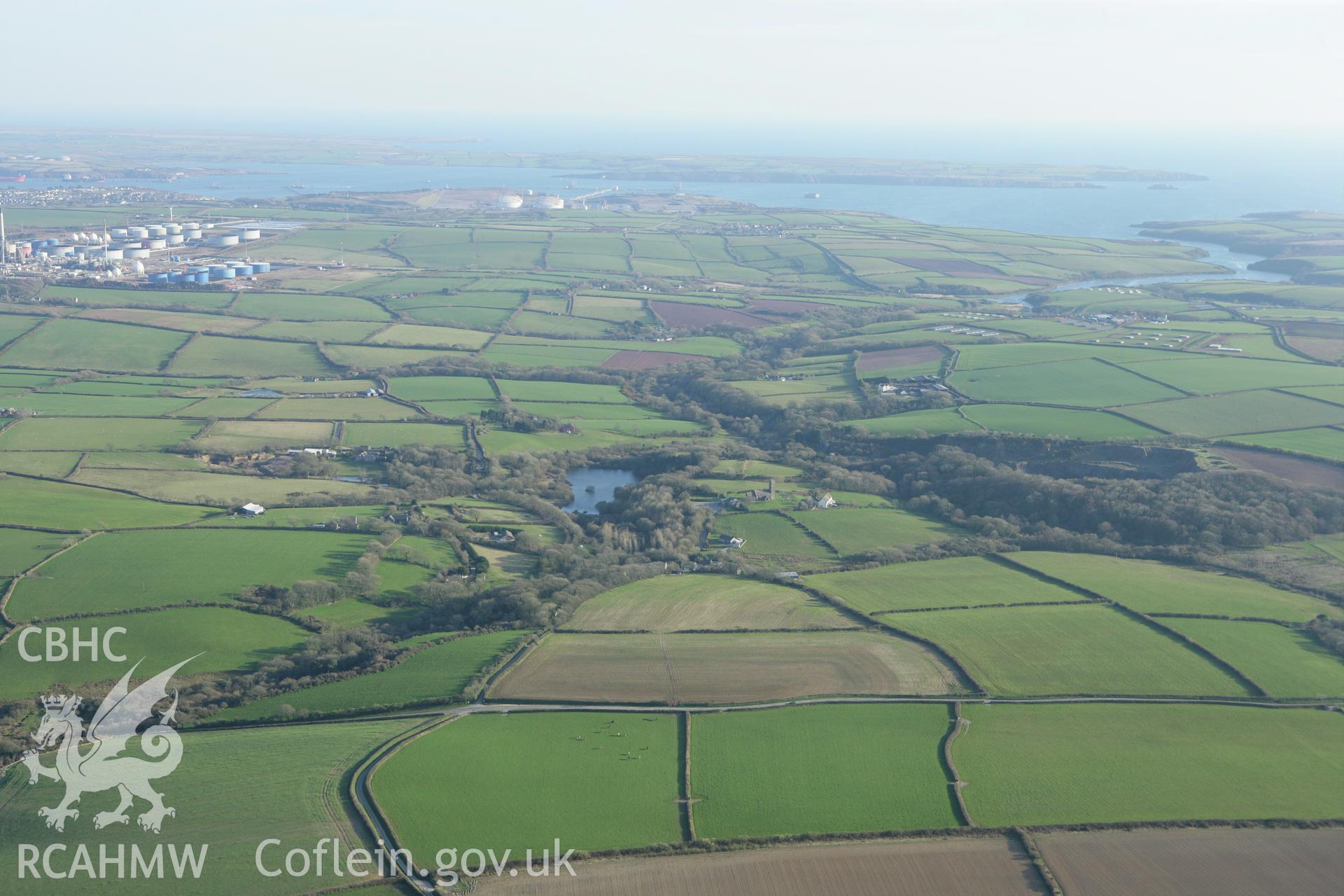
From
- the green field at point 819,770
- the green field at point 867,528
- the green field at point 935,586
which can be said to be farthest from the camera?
the green field at point 867,528

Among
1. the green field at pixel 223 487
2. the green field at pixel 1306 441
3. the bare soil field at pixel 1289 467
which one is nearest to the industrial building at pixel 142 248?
the green field at pixel 223 487

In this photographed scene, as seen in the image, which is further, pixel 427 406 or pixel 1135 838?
pixel 427 406

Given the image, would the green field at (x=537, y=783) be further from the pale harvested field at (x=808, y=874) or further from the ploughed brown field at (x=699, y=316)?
the ploughed brown field at (x=699, y=316)

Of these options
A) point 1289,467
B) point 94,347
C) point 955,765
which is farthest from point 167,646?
point 94,347

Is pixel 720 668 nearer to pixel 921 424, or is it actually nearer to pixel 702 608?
pixel 702 608

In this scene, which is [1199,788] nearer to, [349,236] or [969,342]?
→ [969,342]

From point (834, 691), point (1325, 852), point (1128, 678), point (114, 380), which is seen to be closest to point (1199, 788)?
point (1325, 852)

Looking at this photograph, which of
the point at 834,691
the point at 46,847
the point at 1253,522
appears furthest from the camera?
the point at 1253,522
